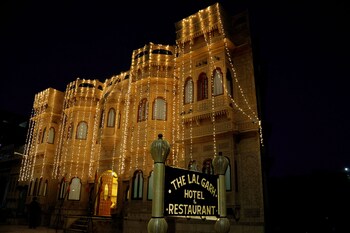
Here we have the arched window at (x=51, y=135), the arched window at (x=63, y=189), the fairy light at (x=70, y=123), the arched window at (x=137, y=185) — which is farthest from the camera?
the arched window at (x=51, y=135)

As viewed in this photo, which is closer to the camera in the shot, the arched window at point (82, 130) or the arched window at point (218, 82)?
the arched window at point (218, 82)

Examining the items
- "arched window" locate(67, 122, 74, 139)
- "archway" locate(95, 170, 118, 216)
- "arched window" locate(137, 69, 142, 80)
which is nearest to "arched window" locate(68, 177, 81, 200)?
"archway" locate(95, 170, 118, 216)

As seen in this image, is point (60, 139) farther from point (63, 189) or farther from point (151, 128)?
point (151, 128)

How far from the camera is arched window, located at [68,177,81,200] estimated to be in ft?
72.3

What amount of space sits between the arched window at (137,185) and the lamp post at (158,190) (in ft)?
47.9

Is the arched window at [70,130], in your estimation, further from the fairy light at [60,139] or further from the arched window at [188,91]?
the arched window at [188,91]

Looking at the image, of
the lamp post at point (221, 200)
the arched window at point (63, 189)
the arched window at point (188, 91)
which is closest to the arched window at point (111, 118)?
the arched window at point (63, 189)

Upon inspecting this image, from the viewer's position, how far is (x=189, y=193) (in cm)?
416

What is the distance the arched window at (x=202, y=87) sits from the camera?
15.6 meters

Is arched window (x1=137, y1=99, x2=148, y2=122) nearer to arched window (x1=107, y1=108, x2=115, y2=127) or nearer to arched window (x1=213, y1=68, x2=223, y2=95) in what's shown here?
arched window (x1=107, y1=108, x2=115, y2=127)

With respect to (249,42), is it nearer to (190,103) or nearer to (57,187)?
(190,103)

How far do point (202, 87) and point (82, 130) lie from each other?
486 inches

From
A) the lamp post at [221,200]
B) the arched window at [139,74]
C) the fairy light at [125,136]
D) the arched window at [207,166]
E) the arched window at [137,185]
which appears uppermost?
the arched window at [139,74]

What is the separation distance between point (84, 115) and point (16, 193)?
12662 mm
